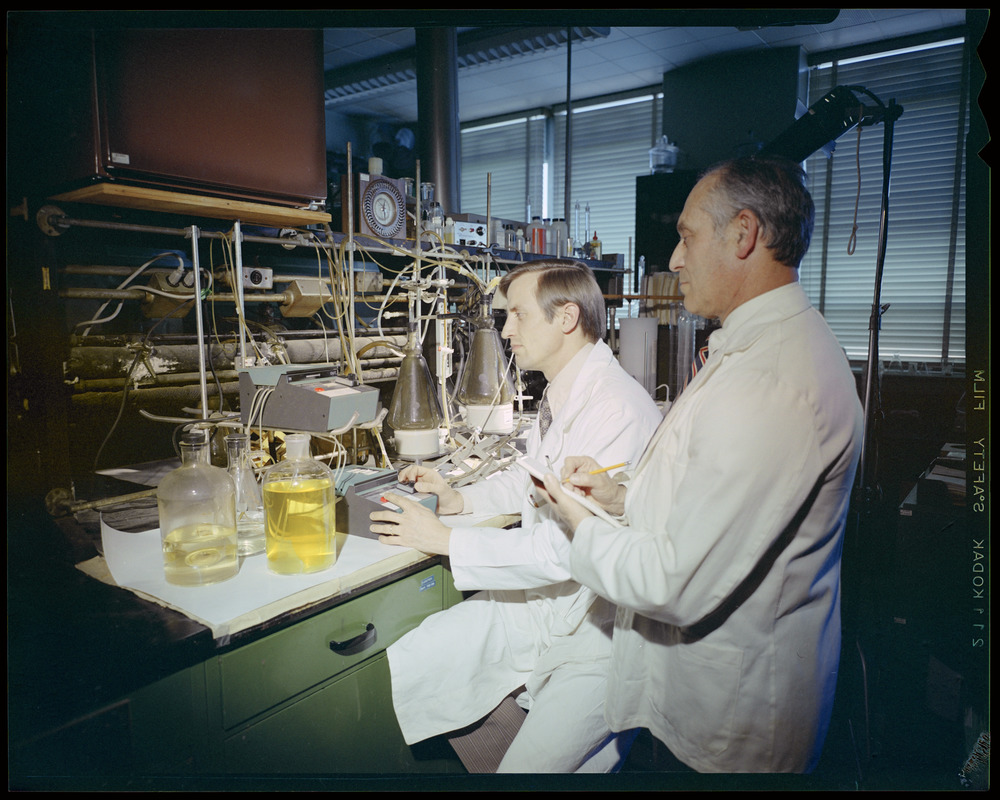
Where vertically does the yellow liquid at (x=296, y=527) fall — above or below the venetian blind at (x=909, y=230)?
below

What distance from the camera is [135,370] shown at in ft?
5.08

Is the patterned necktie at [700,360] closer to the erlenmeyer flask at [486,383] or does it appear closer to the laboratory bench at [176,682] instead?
the erlenmeyer flask at [486,383]

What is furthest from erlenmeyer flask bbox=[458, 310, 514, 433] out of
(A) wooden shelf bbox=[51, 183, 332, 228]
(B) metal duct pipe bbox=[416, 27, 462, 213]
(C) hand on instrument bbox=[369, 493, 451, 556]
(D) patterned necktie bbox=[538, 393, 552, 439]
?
(B) metal duct pipe bbox=[416, 27, 462, 213]

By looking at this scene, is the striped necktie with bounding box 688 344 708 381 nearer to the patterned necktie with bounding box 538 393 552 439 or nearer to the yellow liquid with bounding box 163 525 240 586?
the patterned necktie with bounding box 538 393 552 439

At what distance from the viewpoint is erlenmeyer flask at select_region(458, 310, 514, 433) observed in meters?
2.03

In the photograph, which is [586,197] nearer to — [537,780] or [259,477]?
[259,477]

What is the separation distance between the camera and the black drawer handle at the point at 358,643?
1.19m

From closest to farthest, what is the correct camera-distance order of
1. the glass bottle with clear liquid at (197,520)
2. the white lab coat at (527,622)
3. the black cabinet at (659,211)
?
the glass bottle with clear liquid at (197,520), the white lab coat at (527,622), the black cabinet at (659,211)

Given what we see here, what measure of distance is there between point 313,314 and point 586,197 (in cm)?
339

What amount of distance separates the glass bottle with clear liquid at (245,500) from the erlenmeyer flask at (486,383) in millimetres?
877

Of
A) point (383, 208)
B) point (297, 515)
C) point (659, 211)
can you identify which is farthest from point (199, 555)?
point (659, 211)

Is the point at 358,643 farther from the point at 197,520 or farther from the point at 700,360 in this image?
the point at 700,360

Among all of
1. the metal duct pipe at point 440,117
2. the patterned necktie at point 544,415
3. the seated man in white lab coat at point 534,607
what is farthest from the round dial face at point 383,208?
the metal duct pipe at point 440,117

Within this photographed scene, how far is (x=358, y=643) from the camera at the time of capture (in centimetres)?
122
